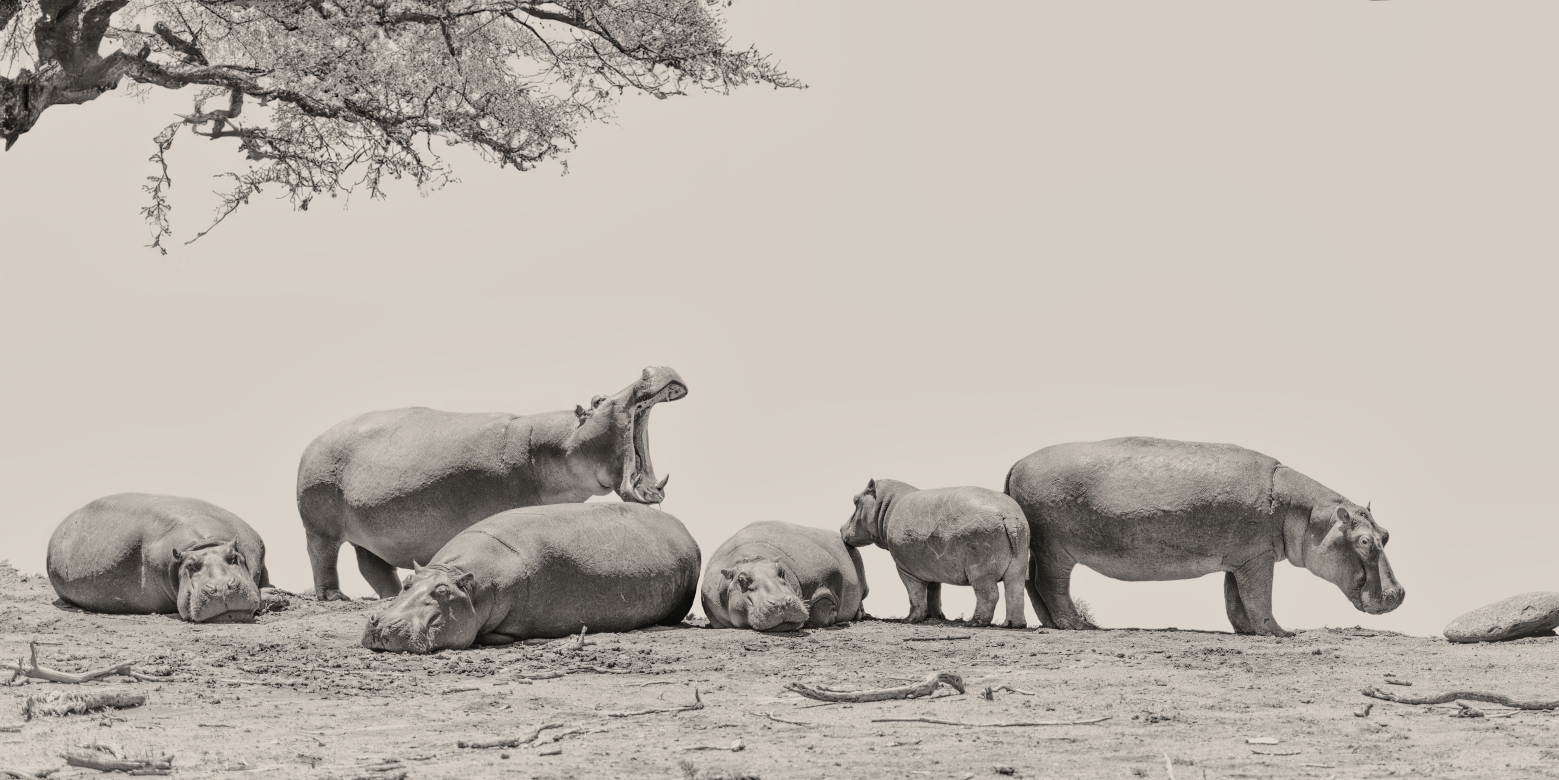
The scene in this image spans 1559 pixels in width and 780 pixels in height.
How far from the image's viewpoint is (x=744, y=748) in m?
7.62

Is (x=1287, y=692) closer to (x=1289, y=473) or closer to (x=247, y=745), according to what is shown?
(x=1289, y=473)

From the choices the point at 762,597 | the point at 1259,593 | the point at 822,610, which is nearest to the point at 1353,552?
the point at 1259,593

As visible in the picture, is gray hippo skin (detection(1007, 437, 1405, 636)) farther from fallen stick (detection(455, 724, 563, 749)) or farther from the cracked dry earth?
fallen stick (detection(455, 724, 563, 749))

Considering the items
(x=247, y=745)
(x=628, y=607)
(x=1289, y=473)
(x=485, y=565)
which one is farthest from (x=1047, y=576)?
(x=247, y=745)

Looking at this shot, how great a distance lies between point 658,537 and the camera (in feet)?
40.0

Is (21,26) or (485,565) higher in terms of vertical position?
(21,26)

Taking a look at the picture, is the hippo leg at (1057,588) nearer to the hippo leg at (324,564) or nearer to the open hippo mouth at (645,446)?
the open hippo mouth at (645,446)

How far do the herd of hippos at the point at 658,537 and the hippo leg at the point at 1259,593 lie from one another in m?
0.01

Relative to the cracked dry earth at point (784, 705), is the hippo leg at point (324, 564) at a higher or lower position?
higher

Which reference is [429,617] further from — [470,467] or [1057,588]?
[1057,588]

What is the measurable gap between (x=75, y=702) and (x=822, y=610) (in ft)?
17.2

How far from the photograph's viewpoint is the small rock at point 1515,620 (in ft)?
40.2

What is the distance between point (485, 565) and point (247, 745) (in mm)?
3315

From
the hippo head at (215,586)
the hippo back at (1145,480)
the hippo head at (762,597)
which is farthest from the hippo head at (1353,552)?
the hippo head at (215,586)
